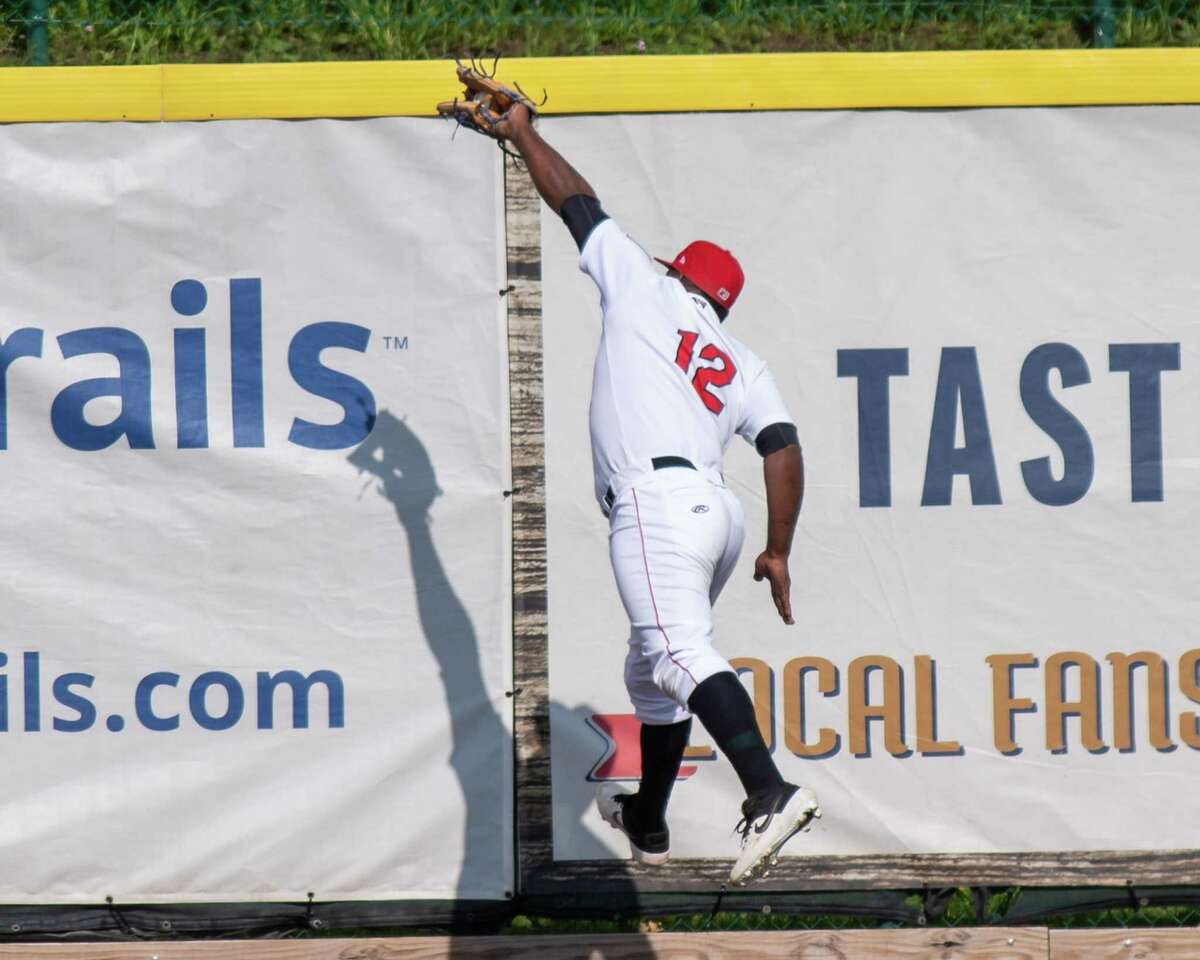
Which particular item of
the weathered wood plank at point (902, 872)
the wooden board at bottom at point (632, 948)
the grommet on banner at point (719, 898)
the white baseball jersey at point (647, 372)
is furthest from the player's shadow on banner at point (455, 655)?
the white baseball jersey at point (647, 372)

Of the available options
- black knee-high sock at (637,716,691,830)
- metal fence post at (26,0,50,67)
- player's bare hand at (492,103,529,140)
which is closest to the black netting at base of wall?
black knee-high sock at (637,716,691,830)

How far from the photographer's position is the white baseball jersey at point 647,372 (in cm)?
342

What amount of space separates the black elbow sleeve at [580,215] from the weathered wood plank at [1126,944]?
2.23 meters

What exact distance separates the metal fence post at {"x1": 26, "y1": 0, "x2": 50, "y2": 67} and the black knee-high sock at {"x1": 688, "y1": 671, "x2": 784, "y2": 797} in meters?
2.88

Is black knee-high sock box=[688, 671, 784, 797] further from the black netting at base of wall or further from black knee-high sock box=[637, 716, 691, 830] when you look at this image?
the black netting at base of wall

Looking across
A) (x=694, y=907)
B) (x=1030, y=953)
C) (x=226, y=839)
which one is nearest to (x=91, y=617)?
(x=226, y=839)

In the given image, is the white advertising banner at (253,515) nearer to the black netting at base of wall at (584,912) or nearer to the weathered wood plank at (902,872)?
the black netting at base of wall at (584,912)

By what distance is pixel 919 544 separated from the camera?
4320 millimetres

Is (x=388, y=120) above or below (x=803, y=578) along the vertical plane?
above

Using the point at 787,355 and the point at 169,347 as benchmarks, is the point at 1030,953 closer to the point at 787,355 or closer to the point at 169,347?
the point at 787,355

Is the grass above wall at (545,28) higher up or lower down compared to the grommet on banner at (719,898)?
higher up

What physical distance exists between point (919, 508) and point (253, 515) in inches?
72.6

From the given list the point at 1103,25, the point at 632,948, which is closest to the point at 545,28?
the point at 1103,25

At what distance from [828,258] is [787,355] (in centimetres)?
29
